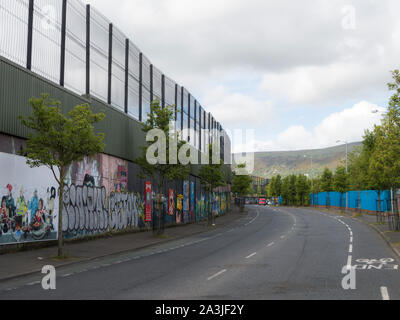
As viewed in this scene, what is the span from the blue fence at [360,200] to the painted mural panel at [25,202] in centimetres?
2742

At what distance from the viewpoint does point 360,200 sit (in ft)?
203

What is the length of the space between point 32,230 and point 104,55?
39.2ft

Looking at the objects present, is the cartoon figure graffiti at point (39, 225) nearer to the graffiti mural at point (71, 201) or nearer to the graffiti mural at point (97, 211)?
the graffiti mural at point (71, 201)

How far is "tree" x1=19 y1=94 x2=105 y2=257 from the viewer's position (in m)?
17.2

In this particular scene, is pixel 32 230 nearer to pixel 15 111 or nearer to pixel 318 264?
pixel 15 111

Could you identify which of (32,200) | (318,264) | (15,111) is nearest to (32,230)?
(32,200)

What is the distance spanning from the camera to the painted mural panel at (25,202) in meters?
18.8

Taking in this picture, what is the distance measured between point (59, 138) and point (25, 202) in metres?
4.59

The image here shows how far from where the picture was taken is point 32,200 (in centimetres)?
2086

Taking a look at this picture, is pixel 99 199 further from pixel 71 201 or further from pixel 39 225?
pixel 39 225

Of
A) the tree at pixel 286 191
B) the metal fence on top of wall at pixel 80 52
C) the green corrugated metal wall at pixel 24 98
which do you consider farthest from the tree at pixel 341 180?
the tree at pixel 286 191

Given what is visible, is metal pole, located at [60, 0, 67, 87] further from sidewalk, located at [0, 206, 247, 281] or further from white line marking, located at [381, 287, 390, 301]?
white line marking, located at [381, 287, 390, 301]

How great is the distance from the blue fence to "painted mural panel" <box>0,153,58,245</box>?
27.4 meters

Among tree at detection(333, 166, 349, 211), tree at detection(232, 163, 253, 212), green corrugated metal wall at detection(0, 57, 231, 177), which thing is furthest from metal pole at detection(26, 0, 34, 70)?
tree at detection(232, 163, 253, 212)
